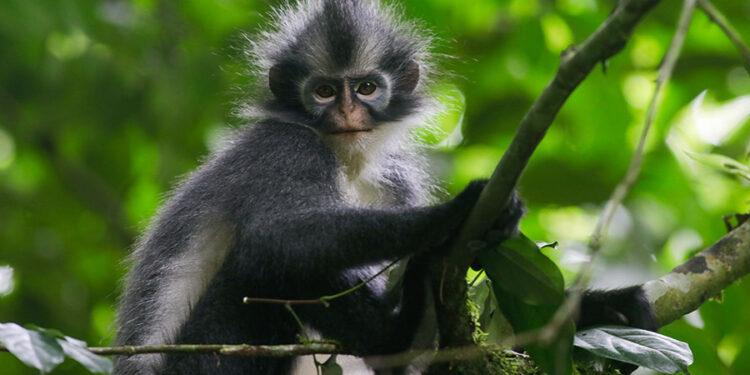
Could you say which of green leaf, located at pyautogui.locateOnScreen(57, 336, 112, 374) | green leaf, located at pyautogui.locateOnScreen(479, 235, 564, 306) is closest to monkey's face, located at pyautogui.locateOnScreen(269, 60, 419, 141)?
green leaf, located at pyautogui.locateOnScreen(479, 235, 564, 306)

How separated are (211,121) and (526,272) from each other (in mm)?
6794

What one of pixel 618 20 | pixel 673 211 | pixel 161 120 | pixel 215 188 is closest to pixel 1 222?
pixel 161 120

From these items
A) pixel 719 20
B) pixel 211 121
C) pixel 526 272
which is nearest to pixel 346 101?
pixel 526 272

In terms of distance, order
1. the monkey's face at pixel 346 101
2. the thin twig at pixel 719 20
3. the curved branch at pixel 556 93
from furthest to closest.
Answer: the monkey's face at pixel 346 101 → the curved branch at pixel 556 93 → the thin twig at pixel 719 20

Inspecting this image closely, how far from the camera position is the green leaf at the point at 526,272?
3566 mm

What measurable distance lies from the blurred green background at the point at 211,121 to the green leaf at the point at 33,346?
430 cm

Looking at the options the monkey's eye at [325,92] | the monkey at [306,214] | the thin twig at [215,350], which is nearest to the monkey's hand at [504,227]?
the monkey at [306,214]

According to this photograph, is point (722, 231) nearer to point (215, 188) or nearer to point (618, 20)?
point (215, 188)

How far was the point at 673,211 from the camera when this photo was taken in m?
9.16

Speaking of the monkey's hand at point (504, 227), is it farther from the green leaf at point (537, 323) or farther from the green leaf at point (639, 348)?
the green leaf at point (639, 348)

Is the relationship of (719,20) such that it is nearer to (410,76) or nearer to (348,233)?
(348,233)

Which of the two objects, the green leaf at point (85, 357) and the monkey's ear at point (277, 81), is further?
the monkey's ear at point (277, 81)

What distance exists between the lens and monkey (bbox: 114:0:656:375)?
439 cm

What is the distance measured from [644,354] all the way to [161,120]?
6388 mm
